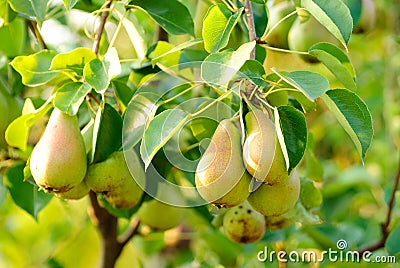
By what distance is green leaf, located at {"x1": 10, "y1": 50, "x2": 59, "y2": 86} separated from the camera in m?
0.92

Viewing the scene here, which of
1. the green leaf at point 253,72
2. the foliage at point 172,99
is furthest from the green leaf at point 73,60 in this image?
the green leaf at point 253,72

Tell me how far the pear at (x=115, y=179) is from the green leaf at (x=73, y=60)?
12cm

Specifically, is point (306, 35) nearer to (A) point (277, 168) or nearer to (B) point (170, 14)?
(B) point (170, 14)

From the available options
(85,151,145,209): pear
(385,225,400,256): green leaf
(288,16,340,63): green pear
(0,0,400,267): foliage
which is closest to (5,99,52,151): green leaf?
(0,0,400,267): foliage

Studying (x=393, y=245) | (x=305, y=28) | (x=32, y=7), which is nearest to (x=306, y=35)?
(x=305, y=28)

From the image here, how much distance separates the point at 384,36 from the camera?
2330mm

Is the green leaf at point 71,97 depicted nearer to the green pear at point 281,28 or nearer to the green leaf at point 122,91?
the green leaf at point 122,91

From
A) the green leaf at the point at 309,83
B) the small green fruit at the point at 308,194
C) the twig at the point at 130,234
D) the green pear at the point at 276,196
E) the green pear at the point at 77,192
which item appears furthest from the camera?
the twig at the point at 130,234

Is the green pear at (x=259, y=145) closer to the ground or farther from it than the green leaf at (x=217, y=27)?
closer to the ground

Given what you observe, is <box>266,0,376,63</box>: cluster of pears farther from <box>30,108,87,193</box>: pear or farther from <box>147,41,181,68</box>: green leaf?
<box>30,108,87,193</box>: pear

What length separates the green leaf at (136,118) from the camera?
90cm

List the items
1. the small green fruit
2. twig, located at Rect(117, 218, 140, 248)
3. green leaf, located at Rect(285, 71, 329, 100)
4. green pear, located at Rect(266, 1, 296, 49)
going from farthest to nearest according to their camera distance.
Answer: twig, located at Rect(117, 218, 140, 248), green pear, located at Rect(266, 1, 296, 49), the small green fruit, green leaf, located at Rect(285, 71, 329, 100)

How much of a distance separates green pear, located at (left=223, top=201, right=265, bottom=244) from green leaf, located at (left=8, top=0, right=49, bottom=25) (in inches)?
15.0

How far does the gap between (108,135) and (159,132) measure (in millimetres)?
155
